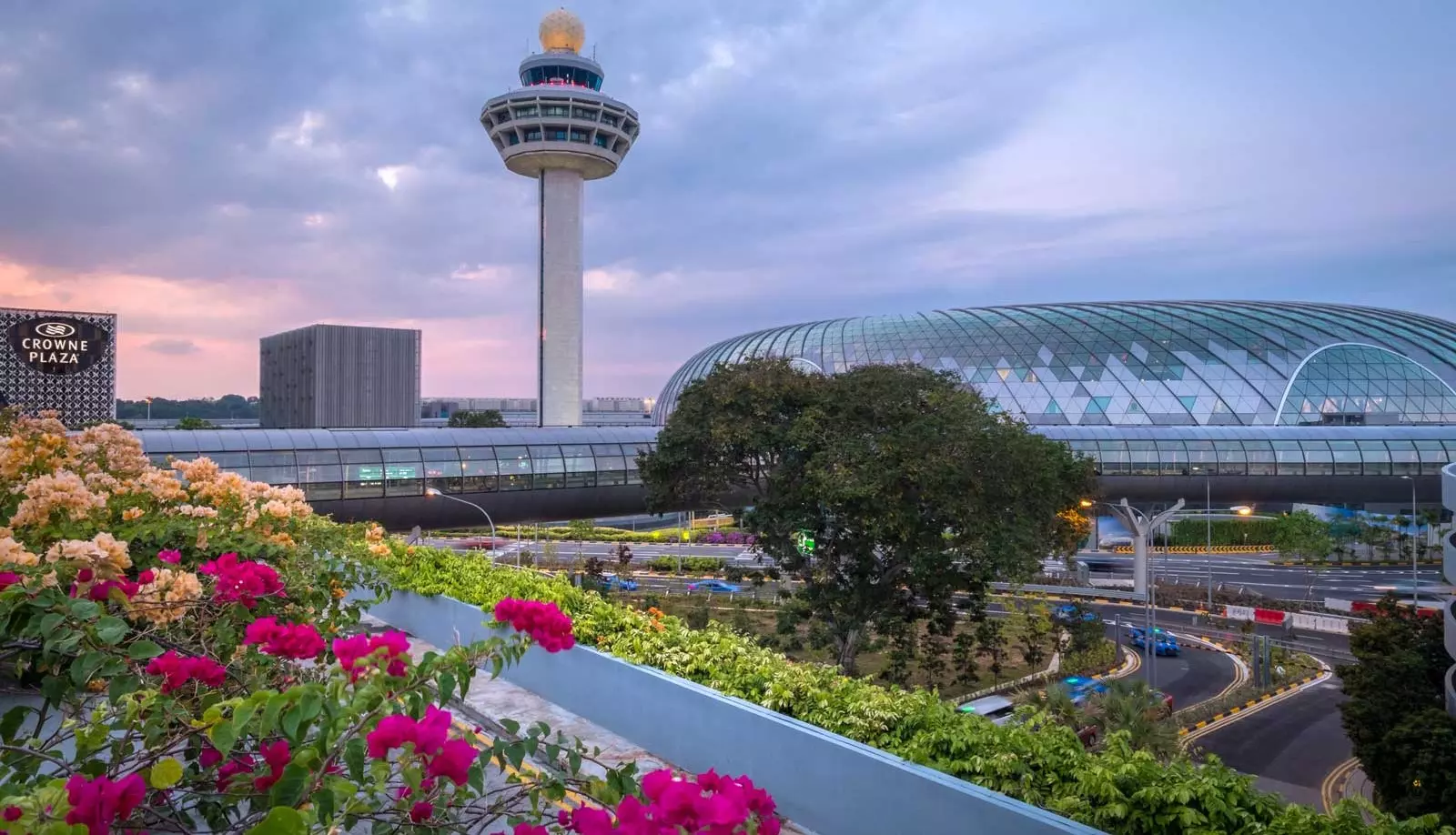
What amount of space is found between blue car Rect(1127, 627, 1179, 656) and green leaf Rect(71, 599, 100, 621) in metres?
41.1

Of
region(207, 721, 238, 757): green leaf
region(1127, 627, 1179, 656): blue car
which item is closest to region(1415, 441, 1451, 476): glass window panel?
region(1127, 627, 1179, 656): blue car

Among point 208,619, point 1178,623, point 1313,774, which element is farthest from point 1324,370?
point 208,619

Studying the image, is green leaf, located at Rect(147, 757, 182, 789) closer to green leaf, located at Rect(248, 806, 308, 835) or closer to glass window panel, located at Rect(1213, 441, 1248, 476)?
green leaf, located at Rect(248, 806, 308, 835)

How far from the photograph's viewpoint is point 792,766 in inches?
420

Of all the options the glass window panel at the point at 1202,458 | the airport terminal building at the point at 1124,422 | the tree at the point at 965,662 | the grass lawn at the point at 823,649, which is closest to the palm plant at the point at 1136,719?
the grass lawn at the point at 823,649

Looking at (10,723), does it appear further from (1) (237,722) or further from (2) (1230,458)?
(2) (1230,458)

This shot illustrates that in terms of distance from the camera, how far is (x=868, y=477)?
25.1 meters

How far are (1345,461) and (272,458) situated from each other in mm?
66901

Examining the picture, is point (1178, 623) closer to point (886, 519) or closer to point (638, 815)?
point (886, 519)

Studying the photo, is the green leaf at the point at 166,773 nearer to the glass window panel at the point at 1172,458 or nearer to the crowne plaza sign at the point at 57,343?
the glass window panel at the point at 1172,458

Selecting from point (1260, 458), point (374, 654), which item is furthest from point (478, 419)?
point (374, 654)

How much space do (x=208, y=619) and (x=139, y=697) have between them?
2954 millimetres

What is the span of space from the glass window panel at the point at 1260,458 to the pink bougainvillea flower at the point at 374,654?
222ft

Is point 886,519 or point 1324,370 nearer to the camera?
point 886,519
